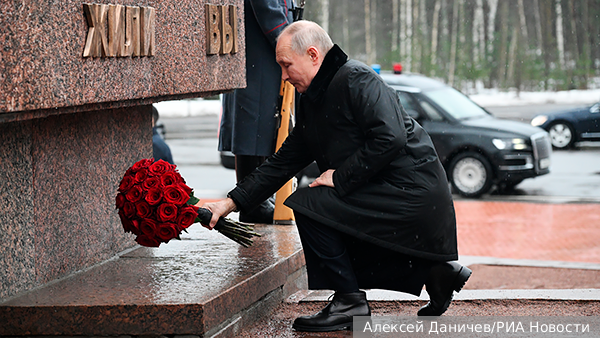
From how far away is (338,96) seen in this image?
376 centimetres

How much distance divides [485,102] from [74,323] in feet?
83.9

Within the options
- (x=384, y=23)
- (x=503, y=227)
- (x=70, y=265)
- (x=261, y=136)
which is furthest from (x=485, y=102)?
(x=70, y=265)

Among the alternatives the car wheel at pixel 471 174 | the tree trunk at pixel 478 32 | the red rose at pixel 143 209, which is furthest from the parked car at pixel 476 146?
the tree trunk at pixel 478 32

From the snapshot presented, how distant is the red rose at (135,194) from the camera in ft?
12.2

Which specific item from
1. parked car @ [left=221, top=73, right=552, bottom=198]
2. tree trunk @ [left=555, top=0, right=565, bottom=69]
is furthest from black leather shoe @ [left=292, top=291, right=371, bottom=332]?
tree trunk @ [left=555, top=0, right=565, bottom=69]

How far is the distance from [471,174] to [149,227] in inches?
306

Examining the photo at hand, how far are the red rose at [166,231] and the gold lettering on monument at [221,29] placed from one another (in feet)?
4.62

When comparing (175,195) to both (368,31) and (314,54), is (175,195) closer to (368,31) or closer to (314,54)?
(314,54)

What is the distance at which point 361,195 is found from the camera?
372 centimetres

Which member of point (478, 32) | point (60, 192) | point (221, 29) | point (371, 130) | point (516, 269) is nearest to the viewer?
point (371, 130)

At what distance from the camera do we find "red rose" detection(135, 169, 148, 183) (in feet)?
12.4

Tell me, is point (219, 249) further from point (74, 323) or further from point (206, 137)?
point (206, 137)

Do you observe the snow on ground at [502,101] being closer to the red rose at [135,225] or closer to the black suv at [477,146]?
the black suv at [477,146]

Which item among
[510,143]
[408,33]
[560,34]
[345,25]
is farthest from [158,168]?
[345,25]
